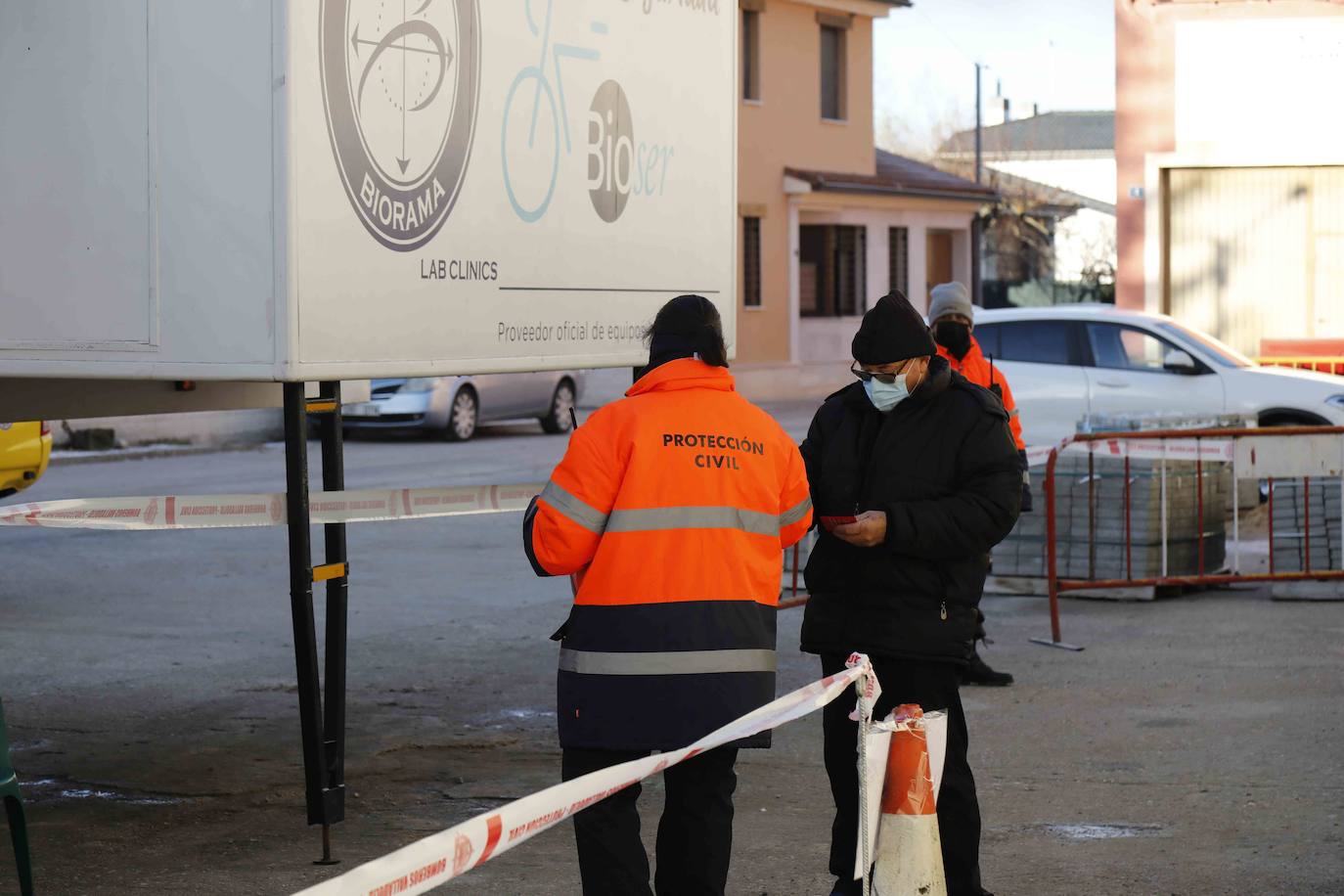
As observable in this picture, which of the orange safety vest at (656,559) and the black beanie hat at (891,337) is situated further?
the black beanie hat at (891,337)

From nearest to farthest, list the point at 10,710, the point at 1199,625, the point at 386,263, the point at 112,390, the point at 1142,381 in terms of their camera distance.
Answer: the point at 386,263
the point at 112,390
the point at 10,710
the point at 1199,625
the point at 1142,381

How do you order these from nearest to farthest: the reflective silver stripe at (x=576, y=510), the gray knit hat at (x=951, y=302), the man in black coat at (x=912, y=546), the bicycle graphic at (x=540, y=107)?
1. the reflective silver stripe at (x=576, y=510)
2. the man in black coat at (x=912, y=546)
3. the bicycle graphic at (x=540, y=107)
4. the gray knit hat at (x=951, y=302)

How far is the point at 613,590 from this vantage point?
14.9 feet

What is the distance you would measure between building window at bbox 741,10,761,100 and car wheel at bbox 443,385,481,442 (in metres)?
12.8

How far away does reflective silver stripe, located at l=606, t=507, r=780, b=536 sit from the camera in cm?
451

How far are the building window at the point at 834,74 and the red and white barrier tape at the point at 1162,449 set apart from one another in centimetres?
2849

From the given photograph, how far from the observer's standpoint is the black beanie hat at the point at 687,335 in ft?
15.3

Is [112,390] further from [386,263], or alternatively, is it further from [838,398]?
[838,398]

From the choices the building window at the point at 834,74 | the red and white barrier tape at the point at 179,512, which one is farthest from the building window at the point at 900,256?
the red and white barrier tape at the point at 179,512

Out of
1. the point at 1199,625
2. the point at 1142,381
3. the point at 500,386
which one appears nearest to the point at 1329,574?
the point at 1199,625

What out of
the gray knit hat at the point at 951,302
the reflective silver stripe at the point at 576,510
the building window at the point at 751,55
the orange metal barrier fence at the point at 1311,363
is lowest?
the reflective silver stripe at the point at 576,510

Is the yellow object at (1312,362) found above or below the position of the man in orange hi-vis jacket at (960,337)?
below

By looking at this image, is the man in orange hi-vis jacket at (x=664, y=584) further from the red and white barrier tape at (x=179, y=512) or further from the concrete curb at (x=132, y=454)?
the concrete curb at (x=132, y=454)

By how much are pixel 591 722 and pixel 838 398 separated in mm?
1473
